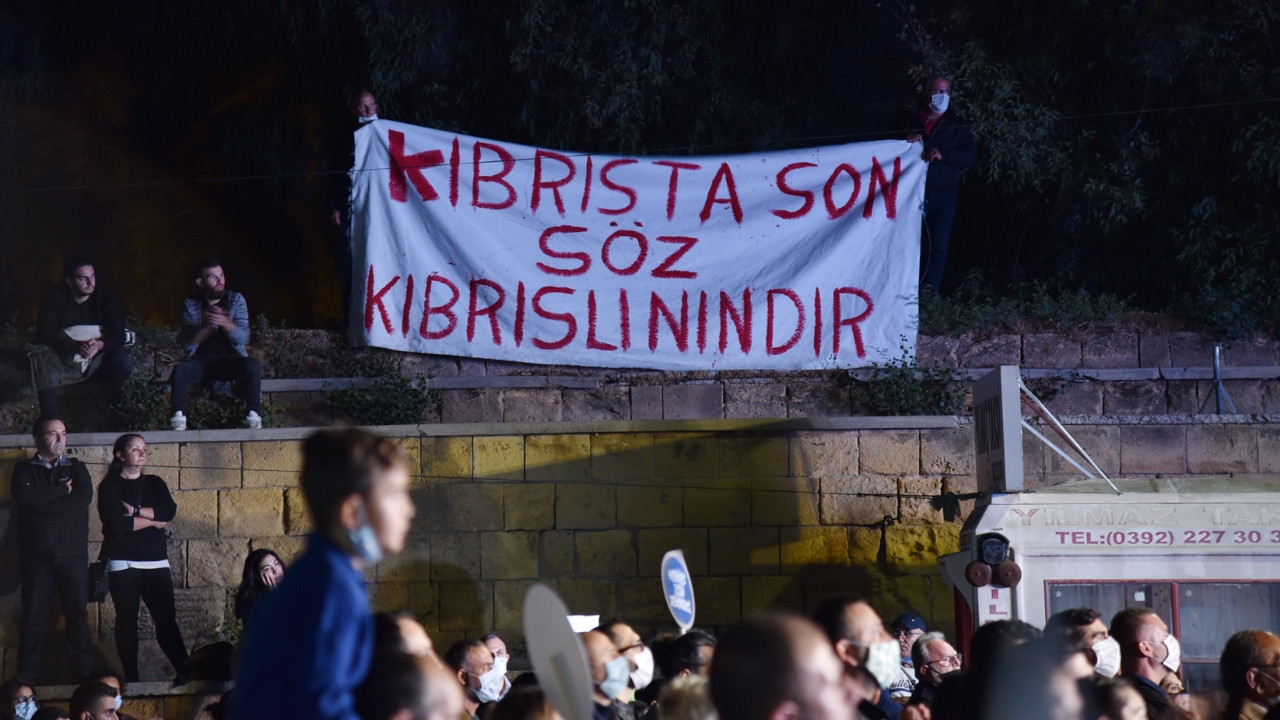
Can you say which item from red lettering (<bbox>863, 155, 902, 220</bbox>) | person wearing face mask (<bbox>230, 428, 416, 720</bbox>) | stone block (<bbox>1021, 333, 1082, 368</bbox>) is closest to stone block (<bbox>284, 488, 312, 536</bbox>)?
red lettering (<bbox>863, 155, 902, 220</bbox>)

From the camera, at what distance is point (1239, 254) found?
11.0 m

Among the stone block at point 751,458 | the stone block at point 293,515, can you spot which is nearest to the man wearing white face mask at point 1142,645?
the stone block at point 751,458

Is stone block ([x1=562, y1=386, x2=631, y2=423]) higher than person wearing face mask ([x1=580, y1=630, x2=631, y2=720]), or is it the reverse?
stone block ([x1=562, y1=386, x2=631, y2=423])

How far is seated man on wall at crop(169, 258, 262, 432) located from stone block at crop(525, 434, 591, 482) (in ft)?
6.17

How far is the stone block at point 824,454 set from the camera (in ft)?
29.7

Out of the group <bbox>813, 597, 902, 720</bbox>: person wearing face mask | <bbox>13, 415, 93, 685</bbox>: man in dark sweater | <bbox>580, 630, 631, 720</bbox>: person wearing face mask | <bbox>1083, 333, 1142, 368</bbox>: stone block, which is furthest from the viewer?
<bbox>1083, 333, 1142, 368</bbox>: stone block

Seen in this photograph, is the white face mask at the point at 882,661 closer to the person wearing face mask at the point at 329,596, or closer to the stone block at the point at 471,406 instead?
the person wearing face mask at the point at 329,596

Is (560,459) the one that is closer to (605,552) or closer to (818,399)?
(605,552)

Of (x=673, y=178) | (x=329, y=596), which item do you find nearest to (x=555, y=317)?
(x=673, y=178)

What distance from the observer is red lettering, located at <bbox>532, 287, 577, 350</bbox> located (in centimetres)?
945

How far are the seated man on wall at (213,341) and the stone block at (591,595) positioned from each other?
2.39 metres

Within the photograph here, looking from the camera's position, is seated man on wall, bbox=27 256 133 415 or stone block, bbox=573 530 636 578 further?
seated man on wall, bbox=27 256 133 415

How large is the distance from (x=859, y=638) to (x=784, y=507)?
5574 millimetres

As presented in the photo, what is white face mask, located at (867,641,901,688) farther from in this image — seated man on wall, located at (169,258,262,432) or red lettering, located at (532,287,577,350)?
seated man on wall, located at (169,258,262,432)
